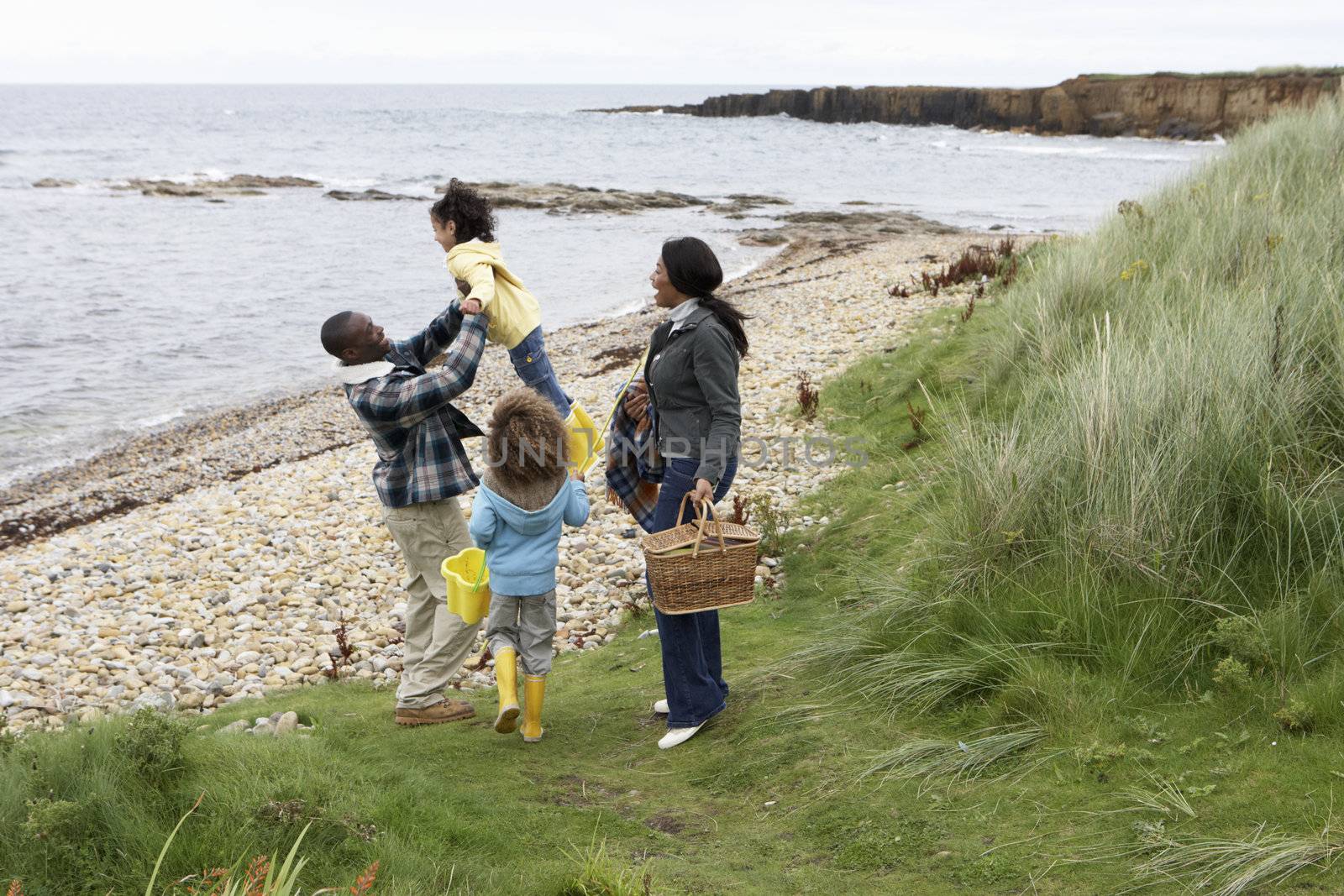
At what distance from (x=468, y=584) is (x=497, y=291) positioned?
158cm

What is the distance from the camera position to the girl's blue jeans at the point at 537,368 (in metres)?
5.36

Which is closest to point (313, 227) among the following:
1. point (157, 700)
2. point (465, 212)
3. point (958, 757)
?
point (157, 700)

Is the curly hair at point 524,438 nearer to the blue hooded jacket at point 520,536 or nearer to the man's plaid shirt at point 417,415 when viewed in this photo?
the blue hooded jacket at point 520,536

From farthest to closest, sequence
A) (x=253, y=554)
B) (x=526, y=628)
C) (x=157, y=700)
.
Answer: (x=253, y=554) < (x=157, y=700) < (x=526, y=628)

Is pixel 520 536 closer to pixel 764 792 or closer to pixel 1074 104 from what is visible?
pixel 764 792

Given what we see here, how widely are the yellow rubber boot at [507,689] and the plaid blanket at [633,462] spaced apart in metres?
0.89

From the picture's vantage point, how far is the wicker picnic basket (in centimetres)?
434

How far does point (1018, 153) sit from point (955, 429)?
65694 millimetres

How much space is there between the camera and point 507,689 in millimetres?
4645

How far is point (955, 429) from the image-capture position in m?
5.88

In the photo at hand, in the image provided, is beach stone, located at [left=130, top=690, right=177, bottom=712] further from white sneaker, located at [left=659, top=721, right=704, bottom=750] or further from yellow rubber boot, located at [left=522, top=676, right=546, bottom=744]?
white sneaker, located at [left=659, top=721, right=704, bottom=750]

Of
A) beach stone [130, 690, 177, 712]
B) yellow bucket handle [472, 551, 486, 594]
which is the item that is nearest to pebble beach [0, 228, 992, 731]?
beach stone [130, 690, 177, 712]

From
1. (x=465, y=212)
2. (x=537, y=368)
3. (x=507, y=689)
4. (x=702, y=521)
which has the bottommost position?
(x=507, y=689)

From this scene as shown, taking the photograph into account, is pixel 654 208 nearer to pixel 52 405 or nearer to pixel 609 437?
pixel 52 405
